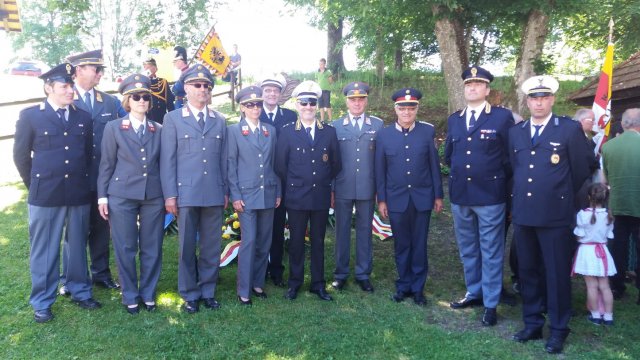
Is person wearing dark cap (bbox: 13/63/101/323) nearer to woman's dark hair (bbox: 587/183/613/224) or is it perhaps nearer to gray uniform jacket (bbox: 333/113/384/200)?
gray uniform jacket (bbox: 333/113/384/200)

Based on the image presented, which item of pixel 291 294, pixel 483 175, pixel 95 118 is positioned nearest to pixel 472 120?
pixel 483 175

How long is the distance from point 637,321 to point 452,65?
639 cm

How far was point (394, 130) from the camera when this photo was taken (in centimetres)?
555

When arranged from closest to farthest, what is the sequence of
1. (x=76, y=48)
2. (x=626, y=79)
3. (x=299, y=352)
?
(x=299, y=352), (x=626, y=79), (x=76, y=48)

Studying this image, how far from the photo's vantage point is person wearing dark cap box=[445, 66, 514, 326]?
502cm

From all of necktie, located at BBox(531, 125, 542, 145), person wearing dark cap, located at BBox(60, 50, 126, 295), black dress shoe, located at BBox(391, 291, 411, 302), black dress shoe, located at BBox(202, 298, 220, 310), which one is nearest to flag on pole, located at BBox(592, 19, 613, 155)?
necktie, located at BBox(531, 125, 542, 145)

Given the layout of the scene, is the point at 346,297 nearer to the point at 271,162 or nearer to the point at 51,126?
the point at 271,162

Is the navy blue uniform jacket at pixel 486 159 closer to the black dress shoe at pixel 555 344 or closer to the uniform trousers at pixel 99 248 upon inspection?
the black dress shoe at pixel 555 344

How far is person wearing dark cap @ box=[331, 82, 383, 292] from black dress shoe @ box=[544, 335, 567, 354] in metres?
1.94

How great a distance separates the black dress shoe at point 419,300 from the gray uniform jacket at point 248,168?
1792mm

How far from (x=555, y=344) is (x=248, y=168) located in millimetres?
3187

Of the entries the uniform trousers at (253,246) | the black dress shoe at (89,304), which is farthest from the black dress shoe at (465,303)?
the black dress shoe at (89,304)

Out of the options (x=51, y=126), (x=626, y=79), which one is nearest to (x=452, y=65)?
(x=626, y=79)

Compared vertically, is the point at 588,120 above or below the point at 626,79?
below
